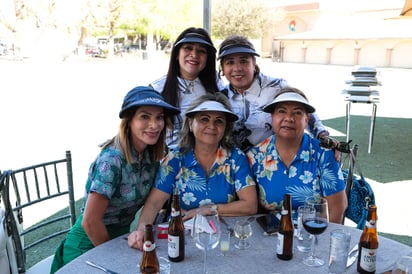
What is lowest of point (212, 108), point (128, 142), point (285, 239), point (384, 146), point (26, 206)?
point (384, 146)

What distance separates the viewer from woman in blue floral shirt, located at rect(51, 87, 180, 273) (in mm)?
1980

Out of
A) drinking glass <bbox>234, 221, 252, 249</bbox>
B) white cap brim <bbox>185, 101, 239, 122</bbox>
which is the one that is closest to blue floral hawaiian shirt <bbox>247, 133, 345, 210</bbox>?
white cap brim <bbox>185, 101, 239, 122</bbox>

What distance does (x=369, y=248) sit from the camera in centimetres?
157

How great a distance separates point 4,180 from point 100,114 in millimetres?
8522

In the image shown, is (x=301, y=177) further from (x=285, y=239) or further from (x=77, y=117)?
(x=77, y=117)

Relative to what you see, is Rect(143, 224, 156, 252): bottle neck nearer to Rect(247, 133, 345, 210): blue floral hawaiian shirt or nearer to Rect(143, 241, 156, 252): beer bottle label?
Rect(143, 241, 156, 252): beer bottle label

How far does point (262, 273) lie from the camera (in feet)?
5.18

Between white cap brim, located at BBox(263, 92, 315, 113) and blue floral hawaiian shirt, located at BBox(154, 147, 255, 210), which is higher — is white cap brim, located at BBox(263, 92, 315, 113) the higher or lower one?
the higher one

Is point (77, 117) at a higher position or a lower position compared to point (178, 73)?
lower

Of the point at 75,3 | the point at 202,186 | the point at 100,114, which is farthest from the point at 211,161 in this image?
the point at 75,3

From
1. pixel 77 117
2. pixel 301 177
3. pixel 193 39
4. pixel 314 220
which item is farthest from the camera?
pixel 77 117

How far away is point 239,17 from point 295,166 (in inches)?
1513

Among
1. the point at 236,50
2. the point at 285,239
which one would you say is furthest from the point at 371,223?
the point at 236,50

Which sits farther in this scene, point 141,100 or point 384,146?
point 384,146
